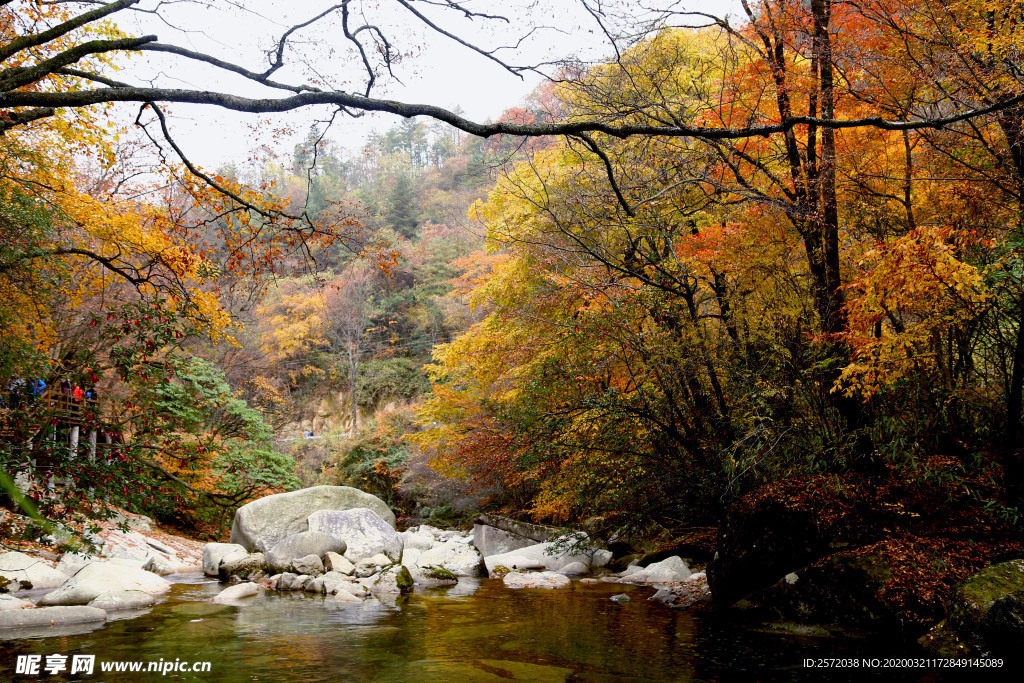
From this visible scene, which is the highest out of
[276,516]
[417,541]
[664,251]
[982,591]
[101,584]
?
[664,251]

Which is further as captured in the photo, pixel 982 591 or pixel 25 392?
pixel 25 392

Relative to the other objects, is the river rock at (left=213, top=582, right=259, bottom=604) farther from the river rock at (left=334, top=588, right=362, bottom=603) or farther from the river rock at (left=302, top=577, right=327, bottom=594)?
the river rock at (left=334, top=588, right=362, bottom=603)

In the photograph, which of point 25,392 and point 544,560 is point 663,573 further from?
→ point 25,392

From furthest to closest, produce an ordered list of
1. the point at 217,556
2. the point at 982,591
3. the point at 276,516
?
the point at 276,516 < the point at 217,556 < the point at 982,591

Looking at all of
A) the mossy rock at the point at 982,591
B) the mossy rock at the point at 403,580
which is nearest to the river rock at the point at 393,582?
the mossy rock at the point at 403,580

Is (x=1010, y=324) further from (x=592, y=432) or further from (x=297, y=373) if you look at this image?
(x=297, y=373)

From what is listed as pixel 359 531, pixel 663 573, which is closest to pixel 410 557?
pixel 359 531

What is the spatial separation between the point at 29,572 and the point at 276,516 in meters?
4.70

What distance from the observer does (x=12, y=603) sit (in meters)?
7.32

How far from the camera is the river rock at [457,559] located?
12562 millimetres

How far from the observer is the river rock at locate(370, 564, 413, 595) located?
10.2 meters

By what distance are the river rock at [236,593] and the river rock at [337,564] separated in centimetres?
143

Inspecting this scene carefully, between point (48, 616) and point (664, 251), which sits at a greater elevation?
point (664, 251)

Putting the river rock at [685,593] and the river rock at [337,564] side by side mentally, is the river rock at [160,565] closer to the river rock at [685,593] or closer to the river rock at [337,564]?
the river rock at [337,564]
